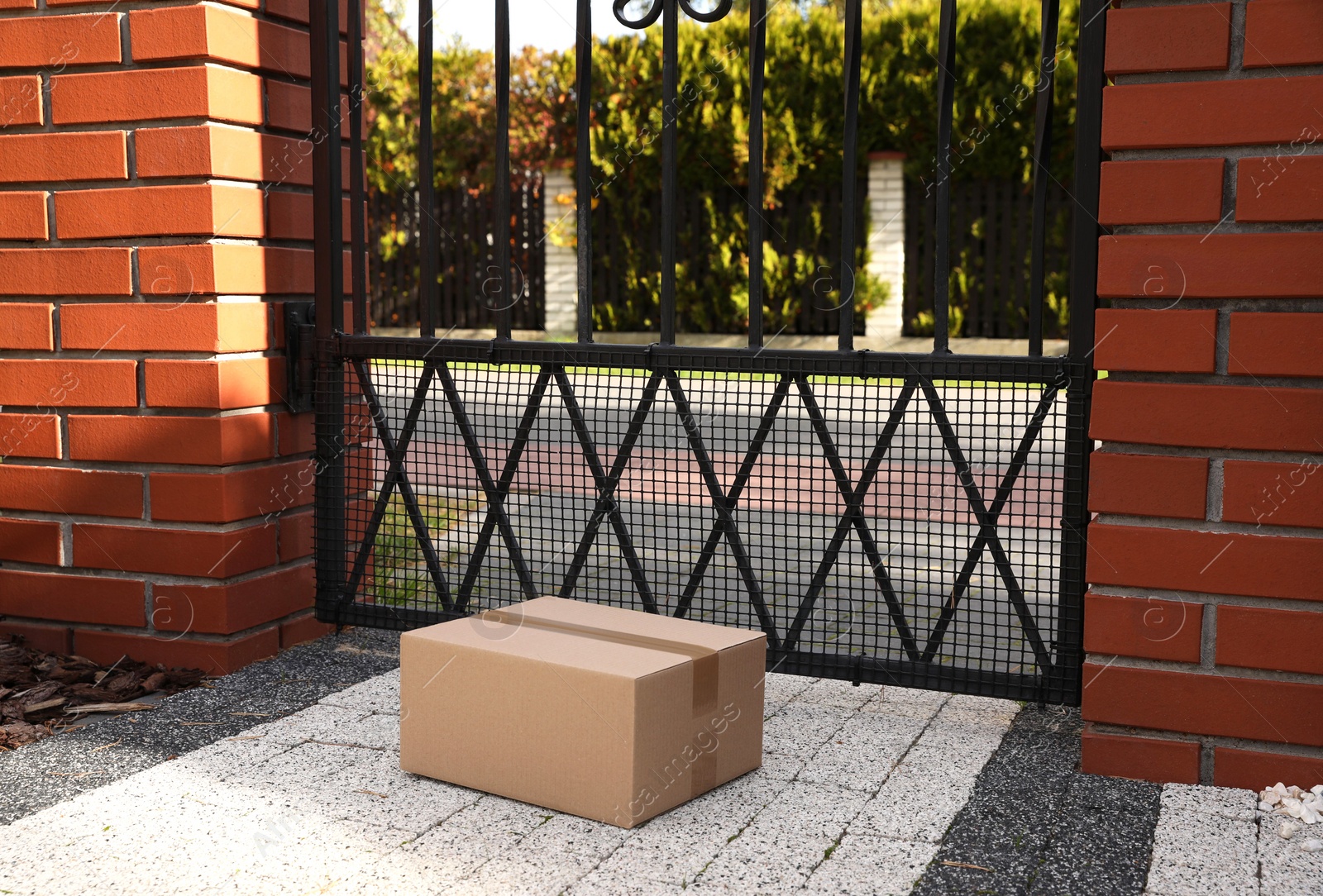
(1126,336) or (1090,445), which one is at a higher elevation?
(1126,336)

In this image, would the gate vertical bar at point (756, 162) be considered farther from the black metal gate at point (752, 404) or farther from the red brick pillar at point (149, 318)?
the red brick pillar at point (149, 318)

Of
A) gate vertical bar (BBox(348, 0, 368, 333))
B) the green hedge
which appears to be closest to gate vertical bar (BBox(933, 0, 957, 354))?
gate vertical bar (BBox(348, 0, 368, 333))

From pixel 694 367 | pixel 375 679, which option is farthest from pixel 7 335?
pixel 694 367

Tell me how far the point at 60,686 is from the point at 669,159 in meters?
2.17

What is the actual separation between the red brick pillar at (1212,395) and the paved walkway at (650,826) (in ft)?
0.77

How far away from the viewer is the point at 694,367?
3039 millimetres

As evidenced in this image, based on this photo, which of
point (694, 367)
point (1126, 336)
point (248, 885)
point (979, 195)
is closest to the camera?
point (248, 885)

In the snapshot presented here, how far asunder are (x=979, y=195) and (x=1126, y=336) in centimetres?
1080

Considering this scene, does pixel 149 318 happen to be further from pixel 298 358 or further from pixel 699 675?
pixel 699 675

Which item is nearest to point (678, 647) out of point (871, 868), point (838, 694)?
point (871, 868)

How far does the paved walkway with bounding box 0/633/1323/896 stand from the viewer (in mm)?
2146

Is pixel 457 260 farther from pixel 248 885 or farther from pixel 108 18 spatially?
pixel 248 885

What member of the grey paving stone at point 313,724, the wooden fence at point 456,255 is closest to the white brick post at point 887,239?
the wooden fence at point 456,255

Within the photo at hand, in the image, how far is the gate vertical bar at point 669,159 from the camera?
2982 millimetres
